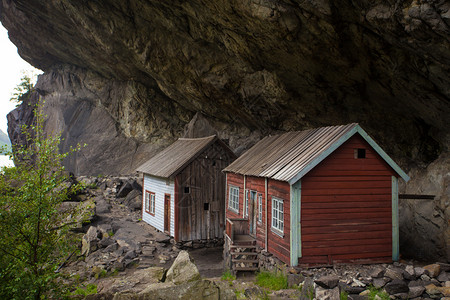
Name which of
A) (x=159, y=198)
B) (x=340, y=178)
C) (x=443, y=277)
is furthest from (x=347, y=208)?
(x=159, y=198)

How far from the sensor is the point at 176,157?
2106 centimetres

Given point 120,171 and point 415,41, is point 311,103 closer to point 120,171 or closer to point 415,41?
point 415,41

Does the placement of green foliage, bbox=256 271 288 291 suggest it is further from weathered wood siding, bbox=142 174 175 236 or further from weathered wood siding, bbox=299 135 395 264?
weathered wood siding, bbox=142 174 175 236

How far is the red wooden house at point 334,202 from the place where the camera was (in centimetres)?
1080

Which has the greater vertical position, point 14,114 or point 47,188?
point 14,114

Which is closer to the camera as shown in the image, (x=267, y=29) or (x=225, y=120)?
(x=267, y=29)

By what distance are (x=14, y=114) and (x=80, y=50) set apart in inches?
877

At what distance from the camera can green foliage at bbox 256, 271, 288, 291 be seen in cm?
1041

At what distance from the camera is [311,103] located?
829 inches

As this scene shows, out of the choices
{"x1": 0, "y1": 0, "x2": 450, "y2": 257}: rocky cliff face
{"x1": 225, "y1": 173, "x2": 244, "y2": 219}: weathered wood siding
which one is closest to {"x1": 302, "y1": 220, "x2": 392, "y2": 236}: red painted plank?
{"x1": 0, "y1": 0, "x2": 450, "y2": 257}: rocky cliff face

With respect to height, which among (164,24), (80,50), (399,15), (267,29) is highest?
(80,50)

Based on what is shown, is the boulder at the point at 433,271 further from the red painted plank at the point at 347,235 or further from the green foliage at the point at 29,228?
the green foliage at the point at 29,228

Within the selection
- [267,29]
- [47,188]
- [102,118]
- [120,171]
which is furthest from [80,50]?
[47,188]

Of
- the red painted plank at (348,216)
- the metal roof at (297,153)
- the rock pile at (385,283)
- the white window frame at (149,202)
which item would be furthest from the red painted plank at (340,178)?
the white window frame at (149,202)
